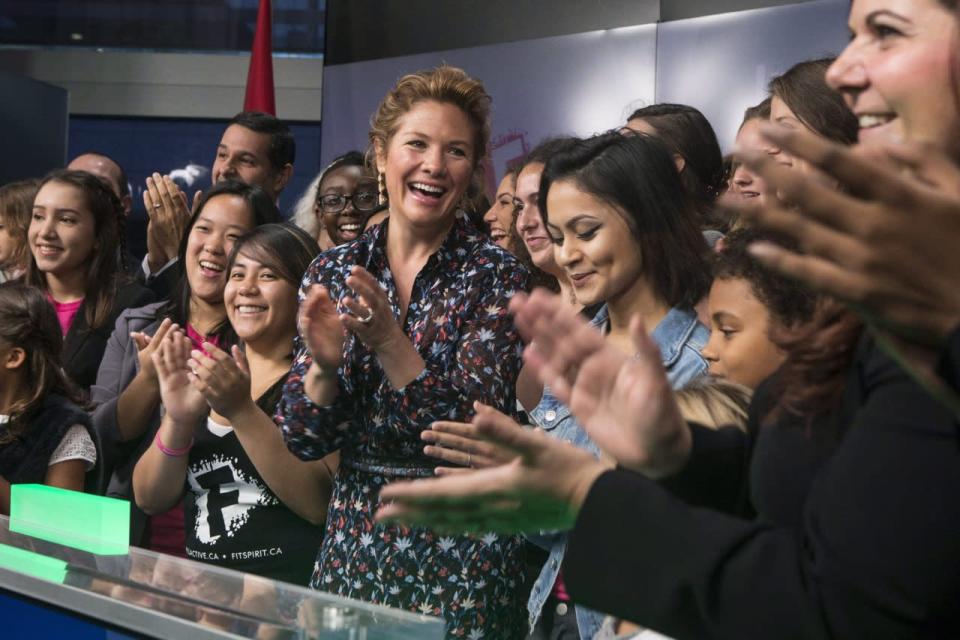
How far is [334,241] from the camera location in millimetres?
3400

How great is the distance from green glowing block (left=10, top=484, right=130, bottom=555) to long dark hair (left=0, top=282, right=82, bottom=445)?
112 centimetres

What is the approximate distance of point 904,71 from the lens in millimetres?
918

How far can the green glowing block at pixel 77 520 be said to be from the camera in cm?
152

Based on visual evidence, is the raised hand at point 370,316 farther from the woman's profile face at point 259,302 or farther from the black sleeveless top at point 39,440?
the black sleeveless top at point 39,440

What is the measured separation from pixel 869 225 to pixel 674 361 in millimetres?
1273

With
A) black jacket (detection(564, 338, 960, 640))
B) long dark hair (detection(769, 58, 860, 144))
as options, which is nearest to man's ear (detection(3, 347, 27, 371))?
long dark hair (detection(769, 58, 860, 144))

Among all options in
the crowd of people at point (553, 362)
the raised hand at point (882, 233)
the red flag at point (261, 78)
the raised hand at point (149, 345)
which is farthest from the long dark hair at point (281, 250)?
the red flag at point (261, 78)

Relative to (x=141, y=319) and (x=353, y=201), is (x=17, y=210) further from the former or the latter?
(x=353, y=201)

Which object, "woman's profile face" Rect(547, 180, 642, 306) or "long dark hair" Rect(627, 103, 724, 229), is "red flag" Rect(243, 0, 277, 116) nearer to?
"long dark hair" Rect(627, 103, 724, 229)

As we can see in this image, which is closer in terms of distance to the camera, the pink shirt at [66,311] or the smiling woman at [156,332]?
the smiling woman at [156,332]

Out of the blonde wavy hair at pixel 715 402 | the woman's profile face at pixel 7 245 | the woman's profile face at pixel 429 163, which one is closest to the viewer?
the blonde wavy hair at pixel 715 402

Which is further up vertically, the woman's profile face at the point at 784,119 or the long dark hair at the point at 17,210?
the woman's profile face at the point at 784,119

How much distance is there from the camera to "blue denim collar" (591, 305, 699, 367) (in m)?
1.97

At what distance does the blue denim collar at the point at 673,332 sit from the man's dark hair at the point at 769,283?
0.12 meters
